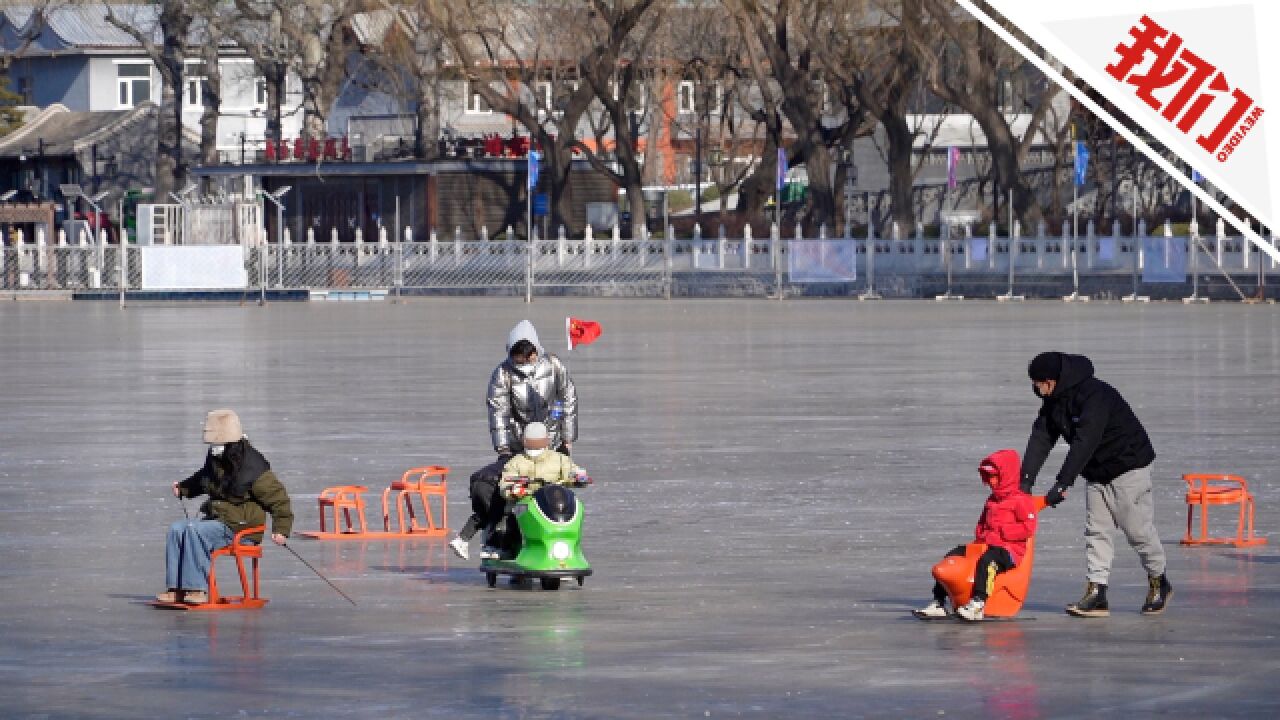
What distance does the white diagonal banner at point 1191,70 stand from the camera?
10391 mm

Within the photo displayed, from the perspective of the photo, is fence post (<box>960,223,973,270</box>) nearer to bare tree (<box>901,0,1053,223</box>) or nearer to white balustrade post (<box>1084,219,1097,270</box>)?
bare tree (<box>901,0,1053,223</box>)

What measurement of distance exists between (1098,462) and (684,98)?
3682 inches

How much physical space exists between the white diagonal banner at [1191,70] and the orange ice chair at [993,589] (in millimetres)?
1784

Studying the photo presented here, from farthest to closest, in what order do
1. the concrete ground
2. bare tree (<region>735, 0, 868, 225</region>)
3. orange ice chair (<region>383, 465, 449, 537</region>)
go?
bare tree (<region>735, 0, 868, 225</region>), orange ice chair (<region>383, 465, 449, 537</region>), the concrete ground

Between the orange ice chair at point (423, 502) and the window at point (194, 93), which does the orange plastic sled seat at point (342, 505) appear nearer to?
the orange ice chair at point (423, 502)

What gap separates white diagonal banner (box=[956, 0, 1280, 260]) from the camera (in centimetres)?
1039

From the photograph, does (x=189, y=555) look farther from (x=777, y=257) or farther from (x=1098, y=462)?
(x=777, y=257)

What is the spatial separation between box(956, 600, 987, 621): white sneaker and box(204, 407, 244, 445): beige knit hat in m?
3.28

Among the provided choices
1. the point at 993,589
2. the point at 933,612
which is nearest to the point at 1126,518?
the point at 993,589

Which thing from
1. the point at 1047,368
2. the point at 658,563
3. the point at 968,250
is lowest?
the point at 658,563

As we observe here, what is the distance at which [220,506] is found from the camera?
39.8 ft

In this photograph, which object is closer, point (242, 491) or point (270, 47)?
point (242, 491)

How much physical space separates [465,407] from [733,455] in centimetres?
563

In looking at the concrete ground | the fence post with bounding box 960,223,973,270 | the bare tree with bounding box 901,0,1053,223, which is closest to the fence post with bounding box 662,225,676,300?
the fence post with bounding box 960,223,973,270
